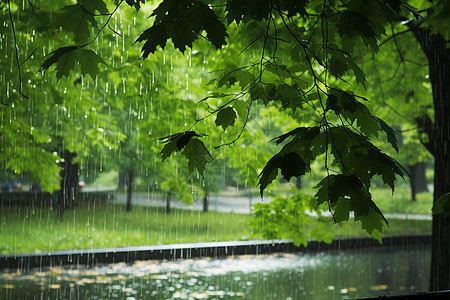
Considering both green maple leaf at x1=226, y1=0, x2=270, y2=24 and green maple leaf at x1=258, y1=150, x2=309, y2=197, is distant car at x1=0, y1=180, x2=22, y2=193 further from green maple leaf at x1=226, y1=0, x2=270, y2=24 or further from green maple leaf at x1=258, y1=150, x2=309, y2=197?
green maple leaf at x1=258, y1=150, x2=309, y2=197

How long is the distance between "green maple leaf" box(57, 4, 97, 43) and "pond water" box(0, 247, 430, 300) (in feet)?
23.0

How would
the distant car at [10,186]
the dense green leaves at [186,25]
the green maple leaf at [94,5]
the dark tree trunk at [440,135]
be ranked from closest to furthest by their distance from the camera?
the dense green leaves at [186,25] → the green maple leaf at [94,5] → the dark tree trunk at [440,135] → the distant car at [10,186]

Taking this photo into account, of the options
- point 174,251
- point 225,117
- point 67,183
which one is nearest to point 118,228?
point 67,183

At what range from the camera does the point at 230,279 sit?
407 inches

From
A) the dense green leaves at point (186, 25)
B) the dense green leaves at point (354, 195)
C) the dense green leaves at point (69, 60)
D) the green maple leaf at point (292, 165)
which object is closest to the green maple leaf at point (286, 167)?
the green maple leaf at point (292, 165)

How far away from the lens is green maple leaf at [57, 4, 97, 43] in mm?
2154

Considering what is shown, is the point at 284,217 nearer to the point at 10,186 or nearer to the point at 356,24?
the point at 356,24

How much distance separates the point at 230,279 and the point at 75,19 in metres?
8.80

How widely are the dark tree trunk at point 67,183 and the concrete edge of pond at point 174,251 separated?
18.9 feet

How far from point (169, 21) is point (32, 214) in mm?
19452

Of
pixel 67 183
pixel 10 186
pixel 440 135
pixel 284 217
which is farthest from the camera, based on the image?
pixel 10 186

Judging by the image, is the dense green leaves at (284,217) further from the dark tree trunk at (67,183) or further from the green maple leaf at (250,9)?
the dark tree trunk at (67,183)

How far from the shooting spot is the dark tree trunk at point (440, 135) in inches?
226

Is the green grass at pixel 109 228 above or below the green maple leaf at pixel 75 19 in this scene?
below
